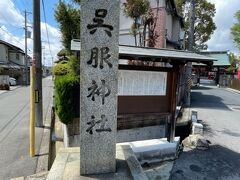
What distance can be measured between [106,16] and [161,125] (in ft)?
15.4

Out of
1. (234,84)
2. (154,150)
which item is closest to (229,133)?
(154,150)

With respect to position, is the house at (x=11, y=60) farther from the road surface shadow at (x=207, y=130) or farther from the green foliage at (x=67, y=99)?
the road surface shadow at (x=207, y=130)

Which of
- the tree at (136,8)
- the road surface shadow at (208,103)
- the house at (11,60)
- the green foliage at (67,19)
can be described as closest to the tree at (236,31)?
the road surface shadow at (208,103)

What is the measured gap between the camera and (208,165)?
5.88 meters

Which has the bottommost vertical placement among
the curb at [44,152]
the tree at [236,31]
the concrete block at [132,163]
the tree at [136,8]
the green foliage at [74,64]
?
the curb at [44,152]

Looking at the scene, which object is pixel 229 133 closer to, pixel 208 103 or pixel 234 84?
pixel 208 103

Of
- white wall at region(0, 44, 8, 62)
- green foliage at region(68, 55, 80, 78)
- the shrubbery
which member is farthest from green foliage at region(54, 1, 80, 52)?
white wall at region(0, 44, 8, 62)

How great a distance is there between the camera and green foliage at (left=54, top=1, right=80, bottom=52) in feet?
30.6

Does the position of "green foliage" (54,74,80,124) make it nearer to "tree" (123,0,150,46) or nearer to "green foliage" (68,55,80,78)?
"green foliage" (68,55,80,78)

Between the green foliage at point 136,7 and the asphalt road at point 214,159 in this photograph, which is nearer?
the asphalt road at point 214,159

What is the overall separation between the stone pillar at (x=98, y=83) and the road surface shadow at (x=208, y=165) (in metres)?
2.50

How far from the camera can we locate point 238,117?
11.4 m

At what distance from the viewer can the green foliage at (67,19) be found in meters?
9.33

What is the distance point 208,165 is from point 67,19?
759cm
